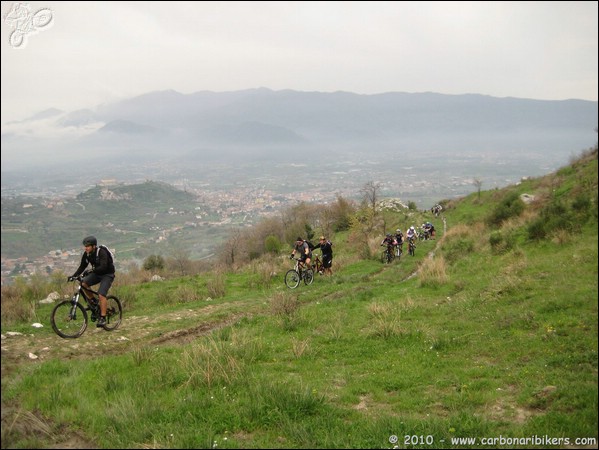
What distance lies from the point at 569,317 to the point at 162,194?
365ft

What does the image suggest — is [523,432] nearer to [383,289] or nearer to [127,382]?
[127,382]

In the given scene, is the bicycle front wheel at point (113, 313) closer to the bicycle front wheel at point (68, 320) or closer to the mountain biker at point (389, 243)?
the bicycle front wheel at point (68, 320)

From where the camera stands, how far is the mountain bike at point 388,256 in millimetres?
26309

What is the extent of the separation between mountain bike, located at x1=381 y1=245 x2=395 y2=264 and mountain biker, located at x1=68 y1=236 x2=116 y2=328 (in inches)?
762

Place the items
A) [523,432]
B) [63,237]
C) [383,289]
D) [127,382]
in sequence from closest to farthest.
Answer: [523,432], [127,382], [383,289], [63,237]

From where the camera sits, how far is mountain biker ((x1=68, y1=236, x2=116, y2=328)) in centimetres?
1035

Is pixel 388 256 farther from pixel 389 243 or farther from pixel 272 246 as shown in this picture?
pixel 272 246

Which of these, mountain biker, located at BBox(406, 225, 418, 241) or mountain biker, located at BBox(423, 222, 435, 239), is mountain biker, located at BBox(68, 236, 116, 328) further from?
mountain biker, located at BBox(423, 222, 435, 239)

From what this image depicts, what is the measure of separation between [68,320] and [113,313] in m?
1.45

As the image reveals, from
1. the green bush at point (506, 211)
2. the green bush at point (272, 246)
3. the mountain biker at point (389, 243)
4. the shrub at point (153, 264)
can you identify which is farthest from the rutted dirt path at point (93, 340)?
the green bush at point (272, 246)

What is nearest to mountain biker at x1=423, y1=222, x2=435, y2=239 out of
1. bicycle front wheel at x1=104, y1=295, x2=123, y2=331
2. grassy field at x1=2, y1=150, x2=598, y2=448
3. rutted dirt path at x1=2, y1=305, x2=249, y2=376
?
grassy field at x1=2, y1=150, x2=598, y2=448

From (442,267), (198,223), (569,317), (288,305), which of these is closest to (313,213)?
(198,223)

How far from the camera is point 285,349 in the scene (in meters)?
9.16

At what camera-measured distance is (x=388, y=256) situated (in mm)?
26391
